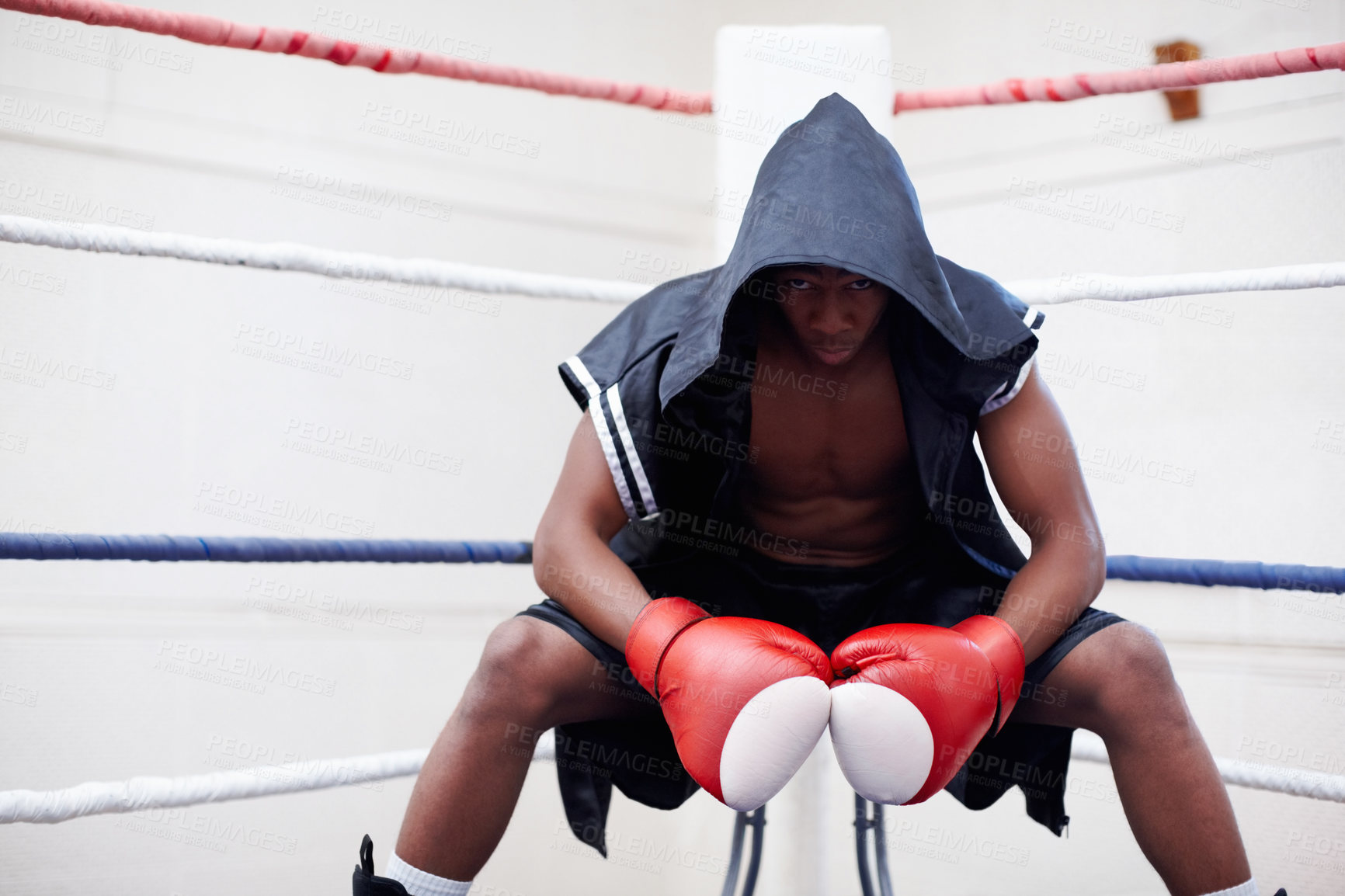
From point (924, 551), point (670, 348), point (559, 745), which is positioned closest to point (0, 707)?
point (559, 745)

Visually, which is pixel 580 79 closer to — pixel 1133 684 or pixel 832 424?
pixel 832 424

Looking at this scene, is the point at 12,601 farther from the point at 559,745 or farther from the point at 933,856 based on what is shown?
the point at 933,856

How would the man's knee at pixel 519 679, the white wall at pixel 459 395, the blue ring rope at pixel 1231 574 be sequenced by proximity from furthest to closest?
1. the white wall at pixel 459 395
2. the blue ring rope at pixel 1231 574
3. the man's knee at pixel 519 679

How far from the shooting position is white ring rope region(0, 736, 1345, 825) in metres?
0.90

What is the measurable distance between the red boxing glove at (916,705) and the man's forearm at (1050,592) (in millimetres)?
47

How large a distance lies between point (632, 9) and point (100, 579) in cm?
187

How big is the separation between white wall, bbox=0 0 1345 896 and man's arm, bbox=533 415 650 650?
4.17 ft

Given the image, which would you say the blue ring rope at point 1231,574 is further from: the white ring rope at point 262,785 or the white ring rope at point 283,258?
the white ring rope at point 283,258

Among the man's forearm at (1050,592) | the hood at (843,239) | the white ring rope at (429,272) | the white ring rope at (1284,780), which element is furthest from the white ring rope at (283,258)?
the white ring rope at (1284,780)

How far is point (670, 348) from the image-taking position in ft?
3.33

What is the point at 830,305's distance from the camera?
3.07ft

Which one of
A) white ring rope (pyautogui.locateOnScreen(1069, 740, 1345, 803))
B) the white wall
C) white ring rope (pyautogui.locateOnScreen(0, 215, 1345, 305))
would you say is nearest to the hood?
white ring rope (pyautogui.locateOnScreen(0, 215, 1345, 305))

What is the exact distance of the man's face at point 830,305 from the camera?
3.06 feet

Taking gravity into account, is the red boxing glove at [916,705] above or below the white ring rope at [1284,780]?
above
